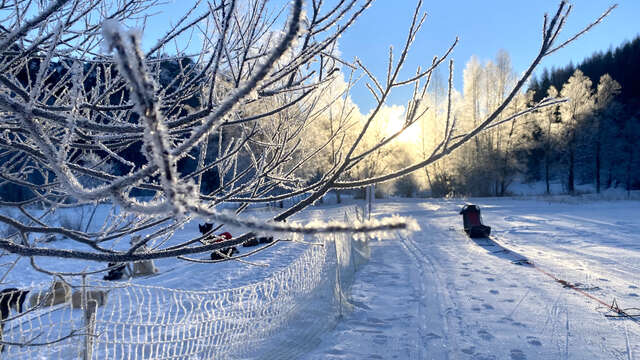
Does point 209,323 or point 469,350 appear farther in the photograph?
point 209,323

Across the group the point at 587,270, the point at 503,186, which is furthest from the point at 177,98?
the point at 503,186

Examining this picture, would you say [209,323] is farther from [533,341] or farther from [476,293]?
[476,293]

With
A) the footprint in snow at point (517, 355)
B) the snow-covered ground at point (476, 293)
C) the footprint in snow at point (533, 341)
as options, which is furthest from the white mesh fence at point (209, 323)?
the footprint in snow at point (533, 341)

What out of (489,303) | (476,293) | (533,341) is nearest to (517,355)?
(533,341)

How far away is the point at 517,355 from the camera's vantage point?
3.97 meters

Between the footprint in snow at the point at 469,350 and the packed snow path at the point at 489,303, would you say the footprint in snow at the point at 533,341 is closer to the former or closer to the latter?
the packed snow path at the point at 489,303

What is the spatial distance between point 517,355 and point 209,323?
3824 mm

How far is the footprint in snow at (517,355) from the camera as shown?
3.92m

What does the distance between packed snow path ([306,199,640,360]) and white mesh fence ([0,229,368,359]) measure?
1.39 ft

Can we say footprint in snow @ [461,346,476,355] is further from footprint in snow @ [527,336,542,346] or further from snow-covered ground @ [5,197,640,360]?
footprint in snow @ [527,336,542,346]

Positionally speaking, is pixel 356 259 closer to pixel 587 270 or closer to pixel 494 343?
pixel 494 343

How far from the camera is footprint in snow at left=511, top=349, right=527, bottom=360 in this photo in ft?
12.8

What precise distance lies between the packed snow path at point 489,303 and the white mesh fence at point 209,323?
423 millimetres

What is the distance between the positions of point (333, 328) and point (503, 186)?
31.2 metres
